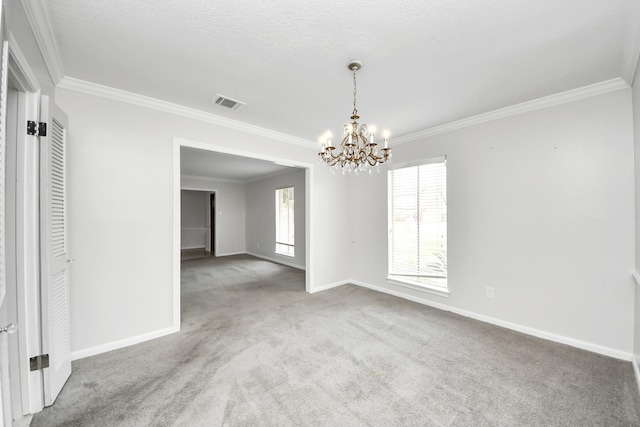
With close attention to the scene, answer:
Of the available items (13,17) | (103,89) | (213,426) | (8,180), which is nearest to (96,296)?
(8,180)

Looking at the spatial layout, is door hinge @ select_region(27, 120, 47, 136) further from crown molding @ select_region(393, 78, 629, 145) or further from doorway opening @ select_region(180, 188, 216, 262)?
doorway opening @ select_region(180, 188, 216, 262)

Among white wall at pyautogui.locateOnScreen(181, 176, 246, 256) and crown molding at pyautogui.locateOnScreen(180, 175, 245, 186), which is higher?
crown molding at pyautogui.locateOnScreen(180, 175, 245, 186)

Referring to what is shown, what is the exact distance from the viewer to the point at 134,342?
2.65 metres

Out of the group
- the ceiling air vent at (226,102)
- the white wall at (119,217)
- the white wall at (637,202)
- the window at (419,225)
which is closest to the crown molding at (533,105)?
the white wall at (637,202)

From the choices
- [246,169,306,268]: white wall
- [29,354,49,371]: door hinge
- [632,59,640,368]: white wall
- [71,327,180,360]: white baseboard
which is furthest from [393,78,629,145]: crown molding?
[29,354,49,371]: door hinge

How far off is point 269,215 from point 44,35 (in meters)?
6.02

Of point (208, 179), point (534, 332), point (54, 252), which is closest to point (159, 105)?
point (54, 252)

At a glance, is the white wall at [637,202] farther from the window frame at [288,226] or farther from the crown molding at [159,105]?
the window frame at [288,226]

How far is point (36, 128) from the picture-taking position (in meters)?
1.66

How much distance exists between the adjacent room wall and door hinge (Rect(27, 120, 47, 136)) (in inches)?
341

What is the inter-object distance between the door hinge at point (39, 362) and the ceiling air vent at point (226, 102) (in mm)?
2497

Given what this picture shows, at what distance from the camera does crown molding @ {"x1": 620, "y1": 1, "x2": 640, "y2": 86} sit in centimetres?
158

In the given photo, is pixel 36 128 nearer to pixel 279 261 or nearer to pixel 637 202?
pixel 637 202

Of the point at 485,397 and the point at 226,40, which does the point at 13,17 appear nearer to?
the point at 226,40
